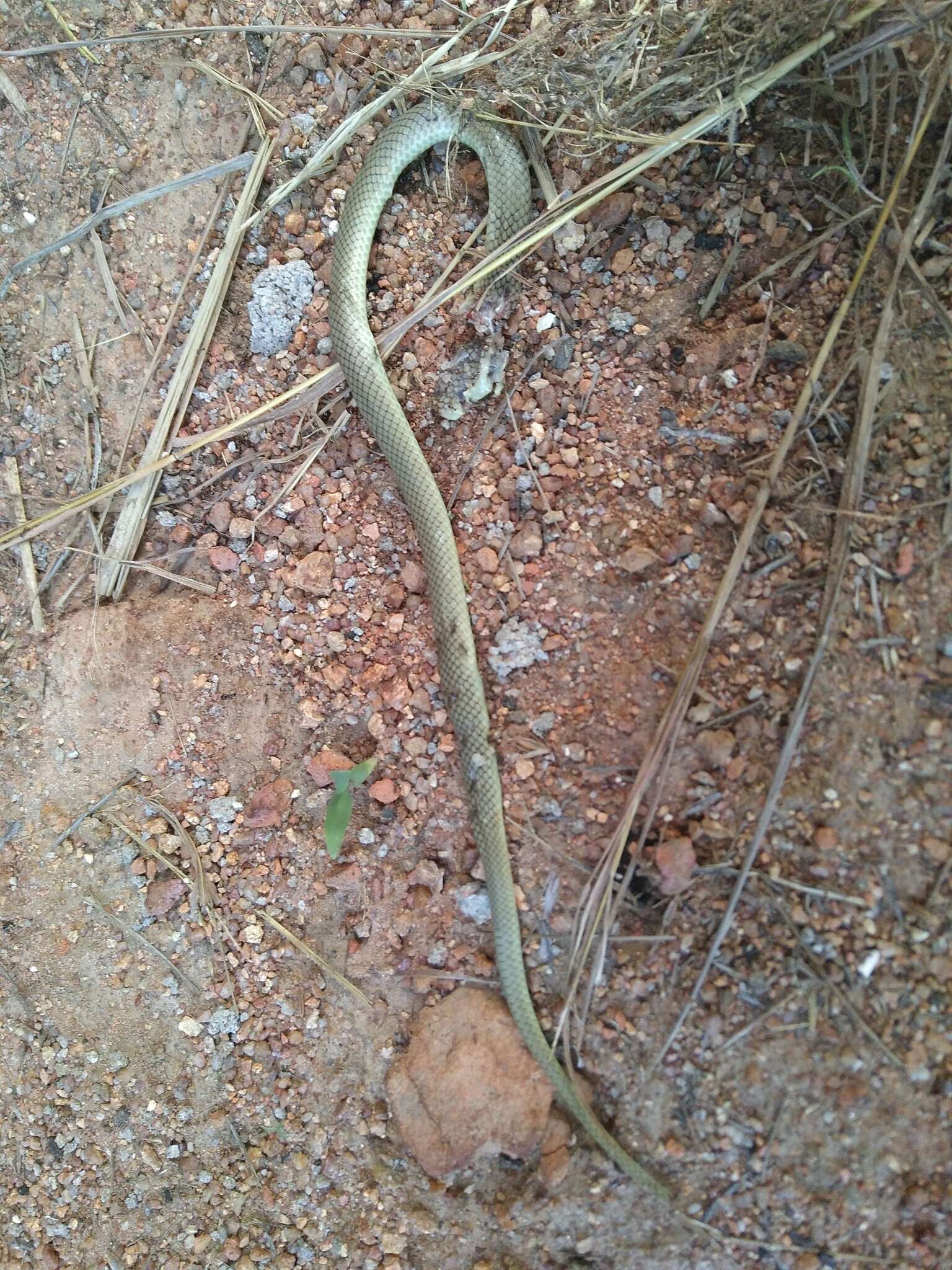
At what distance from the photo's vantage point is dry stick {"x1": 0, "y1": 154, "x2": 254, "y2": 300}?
9.45 ft

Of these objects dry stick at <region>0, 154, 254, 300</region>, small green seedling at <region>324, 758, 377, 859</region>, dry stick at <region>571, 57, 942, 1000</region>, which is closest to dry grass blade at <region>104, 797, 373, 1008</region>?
small green seedling at <region>324, 758, 377, 859</region>

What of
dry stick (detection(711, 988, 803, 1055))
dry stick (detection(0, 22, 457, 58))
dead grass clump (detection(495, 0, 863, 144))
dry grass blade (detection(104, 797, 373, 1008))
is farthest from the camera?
dry stick (detection(0, 22, 457, 58))

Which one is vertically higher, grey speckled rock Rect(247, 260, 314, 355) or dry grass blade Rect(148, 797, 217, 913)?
grey speckled rock Rect(247, 260, 314, 355)

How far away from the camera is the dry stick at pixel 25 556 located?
291 centimetres

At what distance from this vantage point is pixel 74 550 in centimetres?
293

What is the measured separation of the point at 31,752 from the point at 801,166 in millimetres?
3055

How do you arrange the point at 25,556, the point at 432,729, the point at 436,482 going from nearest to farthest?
the point at 432,729 < the point at 436,482 < the point at 25,556

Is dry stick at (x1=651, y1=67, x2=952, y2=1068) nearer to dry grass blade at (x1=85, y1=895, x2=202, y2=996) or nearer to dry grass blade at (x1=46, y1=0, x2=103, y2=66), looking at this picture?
dry grass blade at (x1=85, y1=895, x2=202, y2=996)

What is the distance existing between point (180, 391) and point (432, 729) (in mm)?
1456

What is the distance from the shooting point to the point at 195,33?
2832 millimetres

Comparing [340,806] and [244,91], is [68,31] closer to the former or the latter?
[244,91]

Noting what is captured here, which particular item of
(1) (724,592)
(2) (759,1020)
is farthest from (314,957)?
(1) (724,592)

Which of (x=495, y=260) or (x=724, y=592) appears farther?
(x=495, y=260)

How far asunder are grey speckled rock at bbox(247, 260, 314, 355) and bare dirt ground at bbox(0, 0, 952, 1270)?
0.30ft
